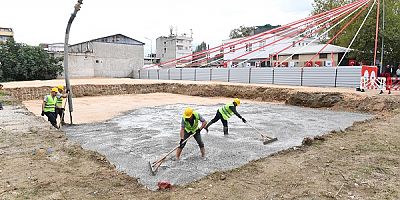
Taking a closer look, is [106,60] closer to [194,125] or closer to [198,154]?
[198,154]

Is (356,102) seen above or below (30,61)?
below

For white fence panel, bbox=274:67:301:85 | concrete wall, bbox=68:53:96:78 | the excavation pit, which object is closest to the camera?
the excavation pit

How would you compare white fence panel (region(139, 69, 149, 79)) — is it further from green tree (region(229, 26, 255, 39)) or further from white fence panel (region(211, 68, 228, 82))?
green tree (region(229, 26, 255, 39))

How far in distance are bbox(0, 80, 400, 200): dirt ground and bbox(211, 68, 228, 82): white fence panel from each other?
1856cm

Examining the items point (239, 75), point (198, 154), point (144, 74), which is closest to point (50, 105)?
point (198, 154)

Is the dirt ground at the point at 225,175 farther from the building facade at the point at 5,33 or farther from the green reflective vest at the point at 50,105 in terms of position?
the building facade at the point at 5,33

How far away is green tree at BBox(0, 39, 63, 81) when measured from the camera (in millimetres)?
25797

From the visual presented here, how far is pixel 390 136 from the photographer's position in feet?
24.7

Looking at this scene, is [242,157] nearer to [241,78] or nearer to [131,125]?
[131,125]

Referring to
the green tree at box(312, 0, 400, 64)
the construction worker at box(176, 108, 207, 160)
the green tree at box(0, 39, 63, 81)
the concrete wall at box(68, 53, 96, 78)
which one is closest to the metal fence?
the green tree at box(312, 0, 400, 64)

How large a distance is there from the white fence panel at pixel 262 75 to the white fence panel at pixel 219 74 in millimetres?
2814

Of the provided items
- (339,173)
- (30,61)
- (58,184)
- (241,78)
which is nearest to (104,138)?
(58,184)

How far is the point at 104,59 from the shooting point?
33.4 m

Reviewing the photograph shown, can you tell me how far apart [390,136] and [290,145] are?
2.49 metres
